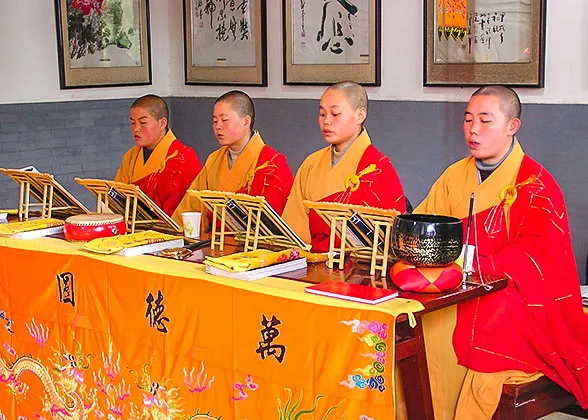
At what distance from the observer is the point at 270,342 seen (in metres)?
2.95

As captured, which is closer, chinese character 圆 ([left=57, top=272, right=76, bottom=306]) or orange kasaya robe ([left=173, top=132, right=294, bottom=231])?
chinese character 圆 ([left=57, top=272, right=76, bottom=306])

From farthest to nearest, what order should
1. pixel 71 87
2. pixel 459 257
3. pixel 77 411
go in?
pixel 71 87 < pixel 77 411 < pixel 459 257

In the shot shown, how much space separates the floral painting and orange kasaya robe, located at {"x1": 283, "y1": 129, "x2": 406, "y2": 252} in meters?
3.05

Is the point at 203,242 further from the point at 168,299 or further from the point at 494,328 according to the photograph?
the point at 494,328

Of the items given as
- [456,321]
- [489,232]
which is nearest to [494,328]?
[456,321]

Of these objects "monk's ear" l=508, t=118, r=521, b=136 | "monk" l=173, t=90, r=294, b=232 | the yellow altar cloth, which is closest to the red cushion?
the yellow altar cloth

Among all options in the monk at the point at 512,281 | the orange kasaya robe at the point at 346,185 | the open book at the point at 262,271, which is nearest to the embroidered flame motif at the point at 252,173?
the orange kasaya robe at the point at 346,185

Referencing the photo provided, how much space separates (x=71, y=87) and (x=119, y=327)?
350cm

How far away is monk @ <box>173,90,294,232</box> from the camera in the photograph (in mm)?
4496

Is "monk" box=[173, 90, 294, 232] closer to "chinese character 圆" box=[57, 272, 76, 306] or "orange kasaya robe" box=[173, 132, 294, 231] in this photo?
"orange kasaya robe" box=[173, 132, 294, 231]

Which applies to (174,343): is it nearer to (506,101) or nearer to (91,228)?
(91,228)

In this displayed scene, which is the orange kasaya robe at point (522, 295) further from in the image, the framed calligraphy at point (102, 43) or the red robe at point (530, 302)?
the framed calligraphy at point (102, 43)

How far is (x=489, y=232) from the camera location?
337cm

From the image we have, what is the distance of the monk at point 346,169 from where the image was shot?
12.9ft
